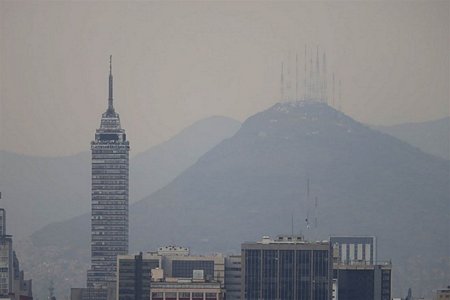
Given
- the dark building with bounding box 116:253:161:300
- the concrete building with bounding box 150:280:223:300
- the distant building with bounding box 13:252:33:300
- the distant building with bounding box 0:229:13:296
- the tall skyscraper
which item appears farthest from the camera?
the tall skyscraper

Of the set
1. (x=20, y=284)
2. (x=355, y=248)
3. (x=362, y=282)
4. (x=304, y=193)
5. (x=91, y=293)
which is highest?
(x=304, y=193)

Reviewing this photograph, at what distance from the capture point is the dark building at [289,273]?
66688 mm

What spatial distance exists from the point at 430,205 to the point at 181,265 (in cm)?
3257

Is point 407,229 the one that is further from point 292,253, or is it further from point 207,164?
point 292,253

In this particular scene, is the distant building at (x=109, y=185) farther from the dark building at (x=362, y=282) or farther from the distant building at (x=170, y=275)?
the dark building at (x=362, y=282)

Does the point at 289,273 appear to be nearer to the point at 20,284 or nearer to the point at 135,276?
the point at 135,276

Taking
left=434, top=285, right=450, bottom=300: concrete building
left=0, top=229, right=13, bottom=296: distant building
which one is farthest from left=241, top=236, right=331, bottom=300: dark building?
left=434, top=285, right=450, bottom=300: concrete building

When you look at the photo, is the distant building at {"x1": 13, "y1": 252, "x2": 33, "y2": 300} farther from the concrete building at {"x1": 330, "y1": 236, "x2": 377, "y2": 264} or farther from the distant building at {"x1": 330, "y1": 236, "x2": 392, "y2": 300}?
the distant building at {"x1": 330, "y1": 236, "x2": 392, "y2": 300}

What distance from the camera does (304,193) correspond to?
108 meters

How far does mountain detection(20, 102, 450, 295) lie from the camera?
10019 cm

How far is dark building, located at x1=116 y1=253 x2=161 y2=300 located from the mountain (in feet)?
45.3

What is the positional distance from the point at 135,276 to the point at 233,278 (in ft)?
22.3

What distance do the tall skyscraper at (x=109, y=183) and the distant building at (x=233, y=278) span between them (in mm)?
24992

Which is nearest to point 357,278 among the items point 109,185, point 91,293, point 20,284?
point 91,293
